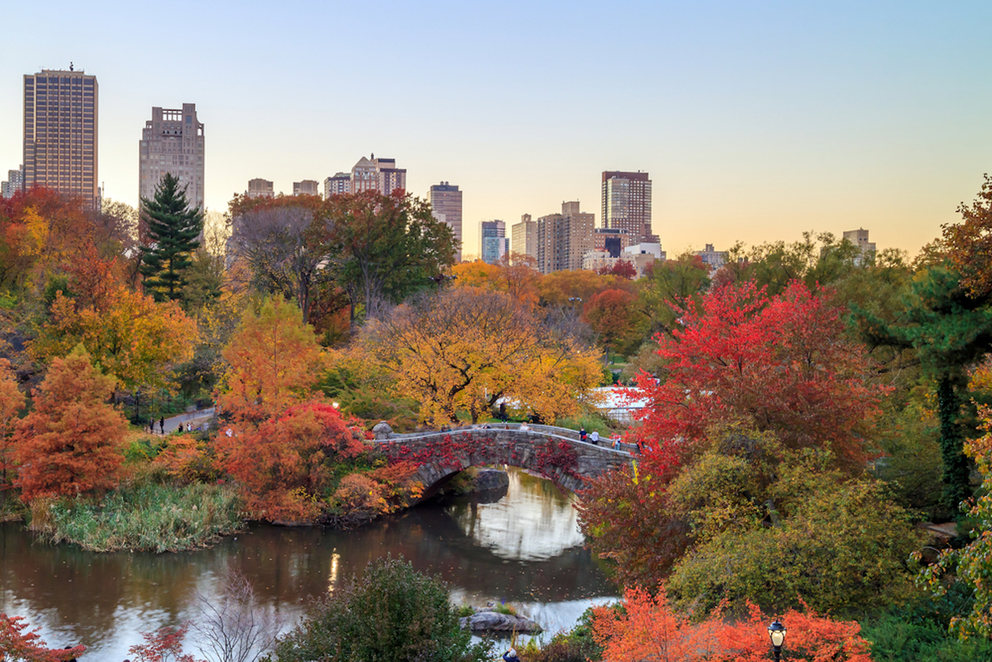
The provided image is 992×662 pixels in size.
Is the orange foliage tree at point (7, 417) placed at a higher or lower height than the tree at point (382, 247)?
lower

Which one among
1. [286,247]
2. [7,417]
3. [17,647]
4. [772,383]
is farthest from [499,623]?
[286,247]

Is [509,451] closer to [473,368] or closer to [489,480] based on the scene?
[473,368]

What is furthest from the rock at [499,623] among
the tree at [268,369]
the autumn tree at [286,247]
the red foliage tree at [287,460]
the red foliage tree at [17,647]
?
the autumn tree at [286,247]

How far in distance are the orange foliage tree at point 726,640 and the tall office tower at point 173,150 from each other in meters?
192

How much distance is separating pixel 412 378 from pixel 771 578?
24323mm

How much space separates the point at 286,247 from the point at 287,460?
26.9 metres

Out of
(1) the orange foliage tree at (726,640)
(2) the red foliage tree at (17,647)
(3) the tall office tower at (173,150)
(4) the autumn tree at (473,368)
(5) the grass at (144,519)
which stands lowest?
(5) the grass at (144,519)

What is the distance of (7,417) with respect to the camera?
97.7ft

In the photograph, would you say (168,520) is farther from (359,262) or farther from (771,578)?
(359,262)

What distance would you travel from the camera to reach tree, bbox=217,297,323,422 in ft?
104

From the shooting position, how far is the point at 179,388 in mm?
46250

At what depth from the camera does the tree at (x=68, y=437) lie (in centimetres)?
2812

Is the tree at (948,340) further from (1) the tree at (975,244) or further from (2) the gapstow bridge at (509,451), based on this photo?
(2) the gapstow bridge at (509,451)

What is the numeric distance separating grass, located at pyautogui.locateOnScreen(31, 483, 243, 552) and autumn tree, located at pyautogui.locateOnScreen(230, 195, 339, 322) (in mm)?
23790
